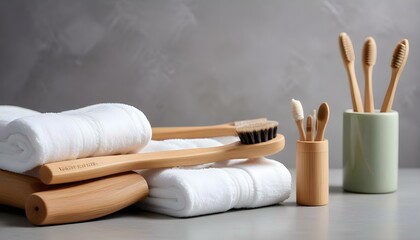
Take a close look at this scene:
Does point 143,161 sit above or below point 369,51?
below

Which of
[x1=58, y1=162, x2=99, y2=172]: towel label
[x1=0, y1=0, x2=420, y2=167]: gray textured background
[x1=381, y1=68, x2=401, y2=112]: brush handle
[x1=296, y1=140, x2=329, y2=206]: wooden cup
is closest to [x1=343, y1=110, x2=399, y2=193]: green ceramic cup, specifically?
[x1=381, y1=68, x2=401, y2=112]: brush handle

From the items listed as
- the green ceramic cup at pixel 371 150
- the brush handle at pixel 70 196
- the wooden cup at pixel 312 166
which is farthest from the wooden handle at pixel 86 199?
the green ceramic cup at pixel 371 150

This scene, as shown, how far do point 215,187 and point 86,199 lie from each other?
0.19 metres

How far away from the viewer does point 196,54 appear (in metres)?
1.72

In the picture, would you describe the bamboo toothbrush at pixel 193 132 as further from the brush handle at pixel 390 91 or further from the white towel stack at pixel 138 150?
the brush handle at pixel 390 91

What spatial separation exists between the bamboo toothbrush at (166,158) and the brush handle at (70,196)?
0.02 metres

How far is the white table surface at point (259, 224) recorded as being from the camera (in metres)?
1.08

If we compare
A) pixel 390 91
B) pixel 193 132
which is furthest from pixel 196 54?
pixel 390 91

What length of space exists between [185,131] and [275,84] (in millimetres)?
391

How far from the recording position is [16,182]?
3.84 ft

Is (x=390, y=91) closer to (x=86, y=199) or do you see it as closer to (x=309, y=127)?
(x=309, y=127)

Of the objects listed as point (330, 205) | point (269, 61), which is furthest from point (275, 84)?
point (330, 205)

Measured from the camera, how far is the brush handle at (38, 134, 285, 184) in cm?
111

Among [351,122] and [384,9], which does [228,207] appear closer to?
[351,122]
